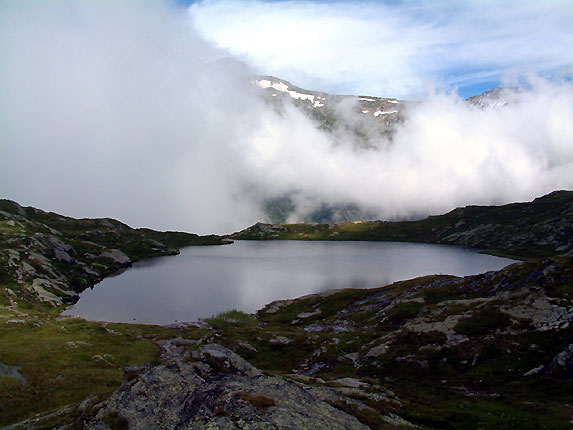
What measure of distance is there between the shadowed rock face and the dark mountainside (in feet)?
0.31

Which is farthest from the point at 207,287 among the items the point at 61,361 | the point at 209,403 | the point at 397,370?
the point at 209,403

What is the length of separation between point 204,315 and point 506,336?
8283 centimetres

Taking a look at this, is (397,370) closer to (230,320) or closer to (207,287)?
(230,320)

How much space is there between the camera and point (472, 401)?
3391cm

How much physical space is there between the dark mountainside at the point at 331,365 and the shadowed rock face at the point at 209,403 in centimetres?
9

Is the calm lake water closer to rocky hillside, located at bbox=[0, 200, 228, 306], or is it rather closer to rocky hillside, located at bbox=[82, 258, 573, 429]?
rocky hillside, located at bbox=[0, 200, 228, 306]

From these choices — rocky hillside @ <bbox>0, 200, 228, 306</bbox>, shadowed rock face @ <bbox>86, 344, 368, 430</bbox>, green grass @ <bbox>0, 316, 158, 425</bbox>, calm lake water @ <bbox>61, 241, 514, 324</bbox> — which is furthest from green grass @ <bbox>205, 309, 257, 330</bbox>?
shadowed rock face @ <bbox>86, 344, 368, 430</bbox>

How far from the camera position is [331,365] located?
53.5 metres

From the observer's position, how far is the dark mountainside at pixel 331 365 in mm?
23469

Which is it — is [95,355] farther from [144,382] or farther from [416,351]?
[416,351]

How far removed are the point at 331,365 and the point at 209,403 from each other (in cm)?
3586

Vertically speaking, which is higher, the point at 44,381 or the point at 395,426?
the point at 395,426

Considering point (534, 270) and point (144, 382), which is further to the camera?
point (534, 270)

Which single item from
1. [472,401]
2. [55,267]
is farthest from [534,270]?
[55,267]
